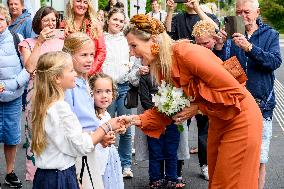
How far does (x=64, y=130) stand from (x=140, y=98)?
105 inches

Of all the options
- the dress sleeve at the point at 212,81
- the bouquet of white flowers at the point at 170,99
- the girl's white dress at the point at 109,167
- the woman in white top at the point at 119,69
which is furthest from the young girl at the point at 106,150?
the woman in white top at the point at 119,69

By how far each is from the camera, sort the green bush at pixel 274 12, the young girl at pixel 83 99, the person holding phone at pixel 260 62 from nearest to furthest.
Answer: the young girl at pixel 83 99 < the person holding phone at pixel 260 62 < the green bush at pixel 274 12

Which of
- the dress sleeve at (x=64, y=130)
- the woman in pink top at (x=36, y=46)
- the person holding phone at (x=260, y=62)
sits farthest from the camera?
the woman in pink top at (x=36, y=46)

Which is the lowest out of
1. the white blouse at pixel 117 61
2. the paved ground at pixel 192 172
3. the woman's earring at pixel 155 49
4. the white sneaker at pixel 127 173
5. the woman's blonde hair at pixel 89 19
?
the paved ground at pixel 192 172

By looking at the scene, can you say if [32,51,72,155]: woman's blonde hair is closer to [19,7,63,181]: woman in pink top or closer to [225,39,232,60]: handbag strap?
[19,7,63,181]: woman in pink top

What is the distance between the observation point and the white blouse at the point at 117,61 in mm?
7492

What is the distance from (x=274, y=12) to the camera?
6253 cm

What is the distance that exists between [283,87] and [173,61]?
12.1m

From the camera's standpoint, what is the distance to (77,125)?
435 cm

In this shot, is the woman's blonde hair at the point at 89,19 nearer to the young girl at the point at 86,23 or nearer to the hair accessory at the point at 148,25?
the young girl at the point at 86,23

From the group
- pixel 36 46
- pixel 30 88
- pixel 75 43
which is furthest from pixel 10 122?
pixel 75 43

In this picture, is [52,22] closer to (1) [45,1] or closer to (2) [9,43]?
(2) [9,43]

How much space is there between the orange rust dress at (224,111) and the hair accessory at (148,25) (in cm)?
23

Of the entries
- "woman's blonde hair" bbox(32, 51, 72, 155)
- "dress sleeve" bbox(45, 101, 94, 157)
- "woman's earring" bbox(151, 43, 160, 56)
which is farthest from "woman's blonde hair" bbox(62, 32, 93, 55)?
"dress sleeve" bbox(45, 101, 94, 157)
